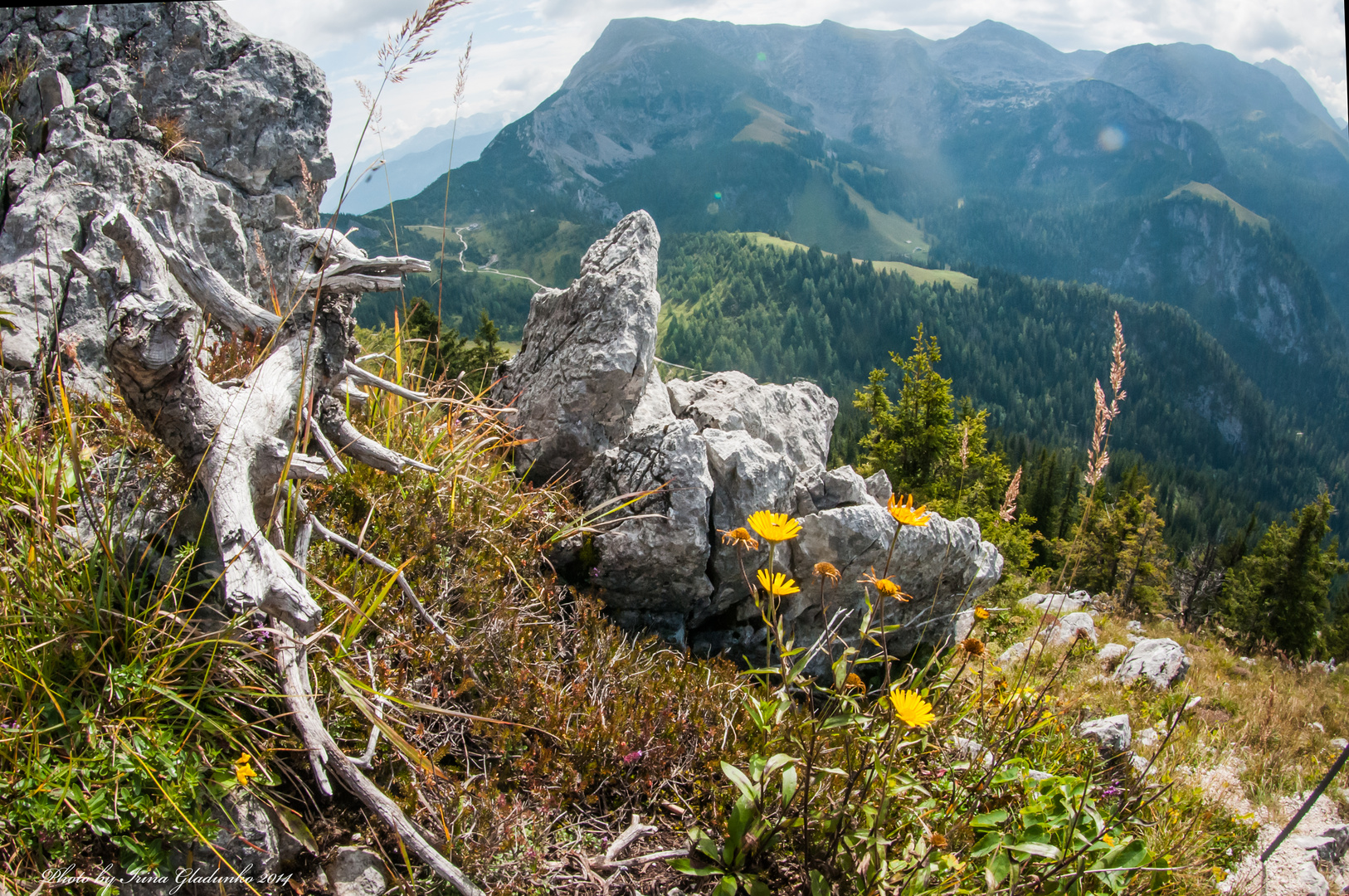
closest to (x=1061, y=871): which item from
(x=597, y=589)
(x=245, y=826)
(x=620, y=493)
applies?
(x=245, y=826)

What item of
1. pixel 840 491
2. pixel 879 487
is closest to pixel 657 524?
pixel 840 491

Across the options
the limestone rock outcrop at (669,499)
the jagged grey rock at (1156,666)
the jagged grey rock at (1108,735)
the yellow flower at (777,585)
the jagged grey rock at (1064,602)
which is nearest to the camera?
the yellow flower at (777,585)

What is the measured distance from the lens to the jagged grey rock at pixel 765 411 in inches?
341

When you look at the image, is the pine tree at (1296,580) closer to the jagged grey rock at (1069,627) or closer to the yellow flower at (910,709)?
the jagged grey rock at (1069,627)

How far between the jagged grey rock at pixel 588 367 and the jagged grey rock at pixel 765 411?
1337mm

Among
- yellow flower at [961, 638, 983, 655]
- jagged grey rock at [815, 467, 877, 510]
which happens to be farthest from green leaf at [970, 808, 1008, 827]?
jagged grey rock at [815, 467, 877, 510]

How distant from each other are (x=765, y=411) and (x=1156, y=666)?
261 inches

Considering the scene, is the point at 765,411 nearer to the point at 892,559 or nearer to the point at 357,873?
the point at 892,559

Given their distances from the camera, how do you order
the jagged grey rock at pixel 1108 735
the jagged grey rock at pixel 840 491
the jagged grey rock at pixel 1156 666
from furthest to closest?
the jagged grey rock at pixel 1156 666, the jagged grey rock at pixel 840 491, the jagged grey rock at pixel 1108 735

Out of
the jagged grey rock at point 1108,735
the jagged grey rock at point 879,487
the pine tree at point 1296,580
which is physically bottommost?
the pine tree at point 1296,580

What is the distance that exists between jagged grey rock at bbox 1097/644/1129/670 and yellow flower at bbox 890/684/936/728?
949 centimetres

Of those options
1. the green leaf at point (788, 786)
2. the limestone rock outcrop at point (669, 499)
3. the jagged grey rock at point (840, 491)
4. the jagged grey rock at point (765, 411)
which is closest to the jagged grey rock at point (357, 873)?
the green leaf at point (788, 786)

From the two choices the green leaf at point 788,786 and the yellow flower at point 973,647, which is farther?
the green leaf at point 788,786

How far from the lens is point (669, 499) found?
616 cm
